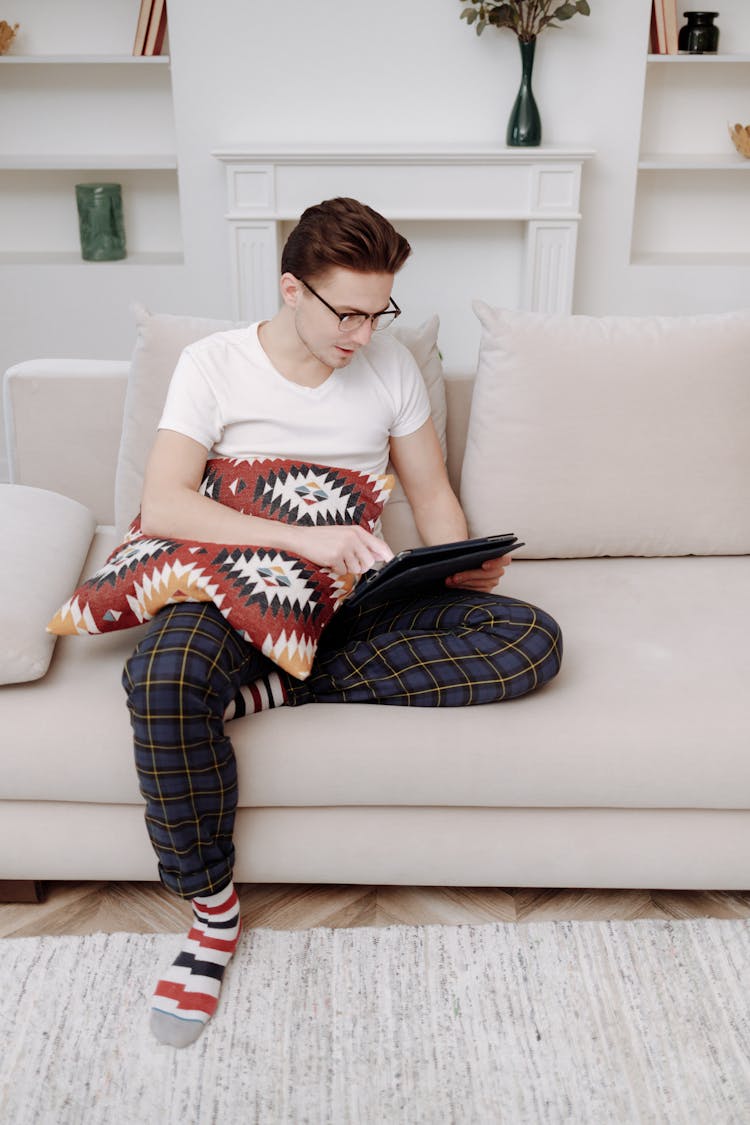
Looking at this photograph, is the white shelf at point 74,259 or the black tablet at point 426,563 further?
the white shelf at point 74,259

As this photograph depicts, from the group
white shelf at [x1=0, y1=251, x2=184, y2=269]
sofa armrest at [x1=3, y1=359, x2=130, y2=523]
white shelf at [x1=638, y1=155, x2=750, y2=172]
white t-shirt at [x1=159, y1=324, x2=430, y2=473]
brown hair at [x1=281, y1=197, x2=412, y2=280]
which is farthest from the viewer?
white shelf at [x1=0, y1=251, x2=184, y2=269]

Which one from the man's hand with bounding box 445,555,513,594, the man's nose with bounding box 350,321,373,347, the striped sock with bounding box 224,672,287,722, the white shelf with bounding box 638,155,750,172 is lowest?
the striped sock with bounding box 224,672,287,722

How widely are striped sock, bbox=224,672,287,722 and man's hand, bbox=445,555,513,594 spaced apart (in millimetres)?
330

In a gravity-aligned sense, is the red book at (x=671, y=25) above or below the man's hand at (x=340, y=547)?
above

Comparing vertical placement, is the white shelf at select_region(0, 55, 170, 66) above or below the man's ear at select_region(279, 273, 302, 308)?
above

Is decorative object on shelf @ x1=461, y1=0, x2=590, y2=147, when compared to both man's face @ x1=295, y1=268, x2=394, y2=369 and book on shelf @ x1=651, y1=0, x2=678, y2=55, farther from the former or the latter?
man's face @ x1=295, y1=268, x2=394, y2=369

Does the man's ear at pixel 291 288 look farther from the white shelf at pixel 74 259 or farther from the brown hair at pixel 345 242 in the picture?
the white shelf at pixel 74 259

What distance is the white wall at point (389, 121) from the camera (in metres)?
3.36

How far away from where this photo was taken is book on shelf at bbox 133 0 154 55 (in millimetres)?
3330

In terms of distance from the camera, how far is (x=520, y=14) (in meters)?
3.23

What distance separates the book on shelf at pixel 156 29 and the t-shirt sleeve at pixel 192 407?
7.64 feet

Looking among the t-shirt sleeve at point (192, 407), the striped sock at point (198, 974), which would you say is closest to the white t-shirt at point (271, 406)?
the t-shirt sleeve at point (192, 407)

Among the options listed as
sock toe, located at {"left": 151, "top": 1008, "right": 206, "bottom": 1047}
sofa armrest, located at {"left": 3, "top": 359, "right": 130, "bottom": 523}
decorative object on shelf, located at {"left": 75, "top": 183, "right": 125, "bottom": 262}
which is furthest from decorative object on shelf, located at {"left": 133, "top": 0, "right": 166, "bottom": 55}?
sock toe, located at {"left": 151, "top": 1008, "right": 206, "bottom": 1047}

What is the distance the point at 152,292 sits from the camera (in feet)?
11.9
